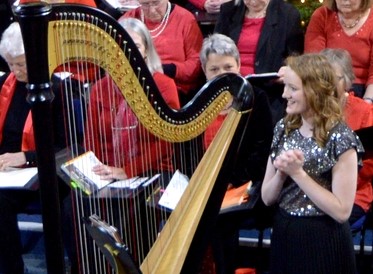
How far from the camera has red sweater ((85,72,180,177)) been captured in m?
2.37

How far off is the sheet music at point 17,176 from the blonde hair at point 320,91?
4.12 ft

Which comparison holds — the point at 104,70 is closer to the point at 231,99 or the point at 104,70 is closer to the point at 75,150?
the point at 75,150

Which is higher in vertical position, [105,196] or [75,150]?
[75,150]

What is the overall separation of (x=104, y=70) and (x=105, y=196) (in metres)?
0.69

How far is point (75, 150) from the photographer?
7.09ft

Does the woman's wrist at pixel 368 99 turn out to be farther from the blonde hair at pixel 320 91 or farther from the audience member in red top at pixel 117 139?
the audience member in red top at pixel 117 139

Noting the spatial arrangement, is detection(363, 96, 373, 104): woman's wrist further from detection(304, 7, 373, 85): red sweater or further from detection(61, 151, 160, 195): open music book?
detection(61, 151, 160, 195): open music book

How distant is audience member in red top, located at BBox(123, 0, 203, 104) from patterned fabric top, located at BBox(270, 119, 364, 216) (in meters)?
1.45

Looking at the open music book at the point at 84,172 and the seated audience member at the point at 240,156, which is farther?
the seated audience member at the point at 240,156

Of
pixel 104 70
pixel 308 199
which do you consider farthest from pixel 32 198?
pixel 104 70

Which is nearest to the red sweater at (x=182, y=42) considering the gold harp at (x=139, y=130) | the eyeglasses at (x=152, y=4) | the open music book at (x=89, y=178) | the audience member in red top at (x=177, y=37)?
the audience member in red top at (x=177, y=37)

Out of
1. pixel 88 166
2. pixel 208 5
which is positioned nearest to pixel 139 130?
pixel 88 166

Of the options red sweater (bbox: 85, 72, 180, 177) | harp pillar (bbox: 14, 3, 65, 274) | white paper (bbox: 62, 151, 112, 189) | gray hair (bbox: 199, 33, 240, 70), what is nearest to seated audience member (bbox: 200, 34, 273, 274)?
gray hair (bbox: 199, 33, 240, 70)

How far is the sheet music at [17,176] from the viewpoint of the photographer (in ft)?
10.8
